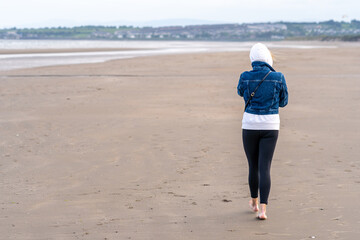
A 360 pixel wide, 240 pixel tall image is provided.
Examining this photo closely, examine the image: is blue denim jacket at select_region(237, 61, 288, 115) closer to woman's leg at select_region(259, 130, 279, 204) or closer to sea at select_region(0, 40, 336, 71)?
woman's leg at select_region(259, 130, 279, 204)

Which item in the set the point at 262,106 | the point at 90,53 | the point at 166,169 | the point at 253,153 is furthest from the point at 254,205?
the point at 90,53

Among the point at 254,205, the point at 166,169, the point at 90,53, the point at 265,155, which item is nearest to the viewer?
the point at 265,155

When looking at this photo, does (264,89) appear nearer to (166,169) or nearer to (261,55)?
(261,55)

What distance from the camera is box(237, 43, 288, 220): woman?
15.8 ft

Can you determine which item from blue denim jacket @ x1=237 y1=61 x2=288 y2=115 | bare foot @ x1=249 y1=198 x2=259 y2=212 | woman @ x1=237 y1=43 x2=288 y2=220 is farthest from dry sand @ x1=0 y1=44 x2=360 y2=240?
blue denim jacket @ x1=237 y1=61 x2=288 y2=115

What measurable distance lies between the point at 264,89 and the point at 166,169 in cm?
244

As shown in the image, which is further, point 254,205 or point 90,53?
point 90,53

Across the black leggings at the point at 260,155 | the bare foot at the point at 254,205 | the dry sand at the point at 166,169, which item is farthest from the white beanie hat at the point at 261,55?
the dry sand at the point at 166,169

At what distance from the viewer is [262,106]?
482cm

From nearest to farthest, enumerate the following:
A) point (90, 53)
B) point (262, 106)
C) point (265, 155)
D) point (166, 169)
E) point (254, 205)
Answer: point (262, 106), point (265, 155), point (254, 205), point (166, 169), point (90, 53)

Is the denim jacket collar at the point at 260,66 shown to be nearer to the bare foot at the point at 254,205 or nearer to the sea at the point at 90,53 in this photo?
the bare foot at the point at 254,205

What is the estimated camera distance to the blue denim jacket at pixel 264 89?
4820mm

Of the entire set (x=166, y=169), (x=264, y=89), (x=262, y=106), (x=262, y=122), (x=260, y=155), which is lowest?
(x=166, y=169)

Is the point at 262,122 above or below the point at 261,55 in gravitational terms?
below
